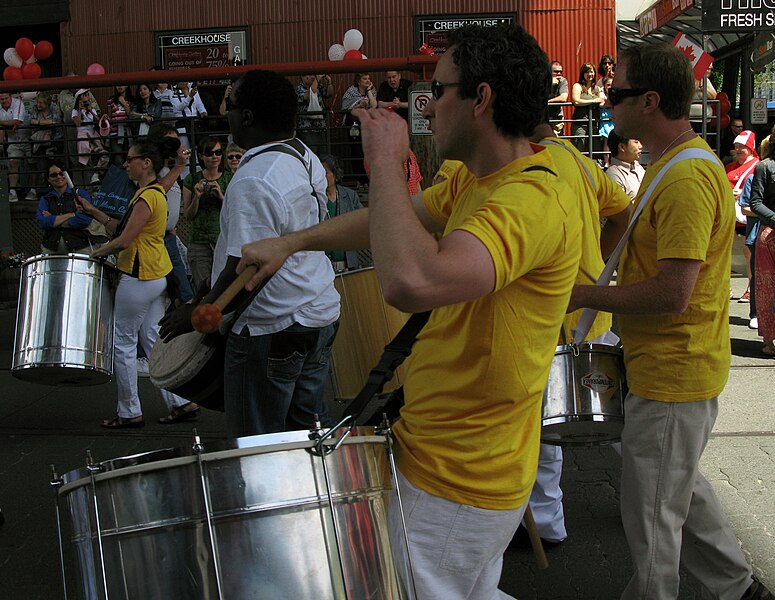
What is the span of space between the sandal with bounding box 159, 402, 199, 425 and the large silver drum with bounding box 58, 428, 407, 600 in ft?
15.3

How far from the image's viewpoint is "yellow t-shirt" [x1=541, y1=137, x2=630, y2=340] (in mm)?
3598

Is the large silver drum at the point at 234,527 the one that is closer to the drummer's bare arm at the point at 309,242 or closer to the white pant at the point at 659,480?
the drummer's bare arm at the point at 309,242

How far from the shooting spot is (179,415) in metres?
6.61

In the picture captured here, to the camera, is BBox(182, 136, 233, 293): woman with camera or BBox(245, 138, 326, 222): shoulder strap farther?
BBox(182, 136, 233, 293): woman with camera

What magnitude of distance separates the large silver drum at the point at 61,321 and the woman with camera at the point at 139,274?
2.21ft

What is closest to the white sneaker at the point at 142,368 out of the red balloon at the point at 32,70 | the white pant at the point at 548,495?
the white pant at the point at 548,495

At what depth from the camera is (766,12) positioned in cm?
1491

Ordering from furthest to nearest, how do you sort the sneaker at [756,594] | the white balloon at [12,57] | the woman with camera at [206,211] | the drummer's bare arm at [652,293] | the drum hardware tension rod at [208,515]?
the white balloon at [12,57], the woman with camera at [206,211], the sneaker at [756,594], the drummer's bare arm at [652,293], the drum hardware tension rod at [208,515]

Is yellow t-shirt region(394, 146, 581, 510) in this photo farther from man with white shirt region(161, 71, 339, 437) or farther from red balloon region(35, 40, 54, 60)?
red balloon region(35, 40, 54, 60)

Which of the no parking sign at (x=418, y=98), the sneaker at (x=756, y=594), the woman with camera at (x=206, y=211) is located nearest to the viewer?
the sneaker at (x=756, y=594)

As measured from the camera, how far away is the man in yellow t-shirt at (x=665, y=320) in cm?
295

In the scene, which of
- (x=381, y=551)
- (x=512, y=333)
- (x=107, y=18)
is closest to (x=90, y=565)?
(x=381, y=551)

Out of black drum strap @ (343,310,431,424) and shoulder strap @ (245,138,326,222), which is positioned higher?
shoulder strap @ (245,138,326,222)

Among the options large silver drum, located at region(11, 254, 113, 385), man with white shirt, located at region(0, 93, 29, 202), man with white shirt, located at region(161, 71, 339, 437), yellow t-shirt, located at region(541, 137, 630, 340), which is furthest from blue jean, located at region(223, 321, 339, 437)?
man with white shirt, located at region(0, 93, 29, 202)
